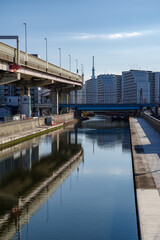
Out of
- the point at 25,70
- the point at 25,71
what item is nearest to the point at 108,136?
the point at 25,71

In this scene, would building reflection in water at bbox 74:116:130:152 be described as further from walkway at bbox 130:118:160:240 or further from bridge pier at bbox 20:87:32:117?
walkway at bbox 130:118:160:240

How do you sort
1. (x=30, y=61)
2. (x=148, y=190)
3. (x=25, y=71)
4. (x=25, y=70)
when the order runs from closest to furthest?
(x=148, y=190), (x=25, y=71), (x=25, y=70), (x=30, y=61)

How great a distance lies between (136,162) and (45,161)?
1188 centimetres

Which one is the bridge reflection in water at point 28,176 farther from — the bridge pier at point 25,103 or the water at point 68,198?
the bridge pier at point 25,103

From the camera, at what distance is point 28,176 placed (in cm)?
2967

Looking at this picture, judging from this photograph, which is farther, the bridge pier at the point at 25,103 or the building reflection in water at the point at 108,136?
the bridge pier at the point at 25,103

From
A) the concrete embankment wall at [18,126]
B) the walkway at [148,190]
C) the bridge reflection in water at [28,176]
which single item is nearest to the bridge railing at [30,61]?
the concrete embankment wall at [18,126]

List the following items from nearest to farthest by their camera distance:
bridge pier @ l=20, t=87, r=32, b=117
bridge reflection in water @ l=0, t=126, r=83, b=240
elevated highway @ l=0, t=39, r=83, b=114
A: bridge reflection in water @ l=0, t=126, r=83, b=240, elevated highway @ l=0, t=39, r=83, b=114, bridge pier @ l=20, t=87, r=32, b=117

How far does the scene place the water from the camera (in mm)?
16984

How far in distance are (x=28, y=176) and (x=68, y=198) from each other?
7.89m

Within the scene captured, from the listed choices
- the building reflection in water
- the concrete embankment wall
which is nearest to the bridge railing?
the concrete embankment wall

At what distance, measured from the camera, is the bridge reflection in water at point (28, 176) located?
63.6ft

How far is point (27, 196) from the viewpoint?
76.4 feet

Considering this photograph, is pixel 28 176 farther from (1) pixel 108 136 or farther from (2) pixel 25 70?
(1) pixel 108 136
